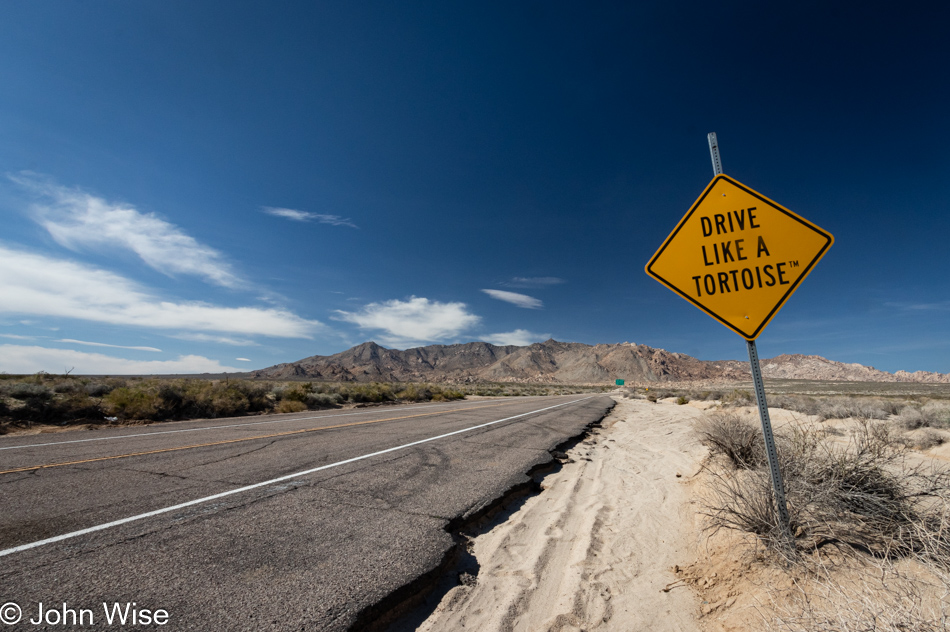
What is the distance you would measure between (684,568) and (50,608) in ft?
15.7

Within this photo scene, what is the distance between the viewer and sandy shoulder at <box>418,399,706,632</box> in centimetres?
281

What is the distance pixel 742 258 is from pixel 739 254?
4 cm

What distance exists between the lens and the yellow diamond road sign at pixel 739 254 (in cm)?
314

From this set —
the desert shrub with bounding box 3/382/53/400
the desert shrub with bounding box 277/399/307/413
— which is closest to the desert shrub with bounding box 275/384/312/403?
the desert shrub with bounding box 277/399/307/413

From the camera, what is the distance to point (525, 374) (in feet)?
519

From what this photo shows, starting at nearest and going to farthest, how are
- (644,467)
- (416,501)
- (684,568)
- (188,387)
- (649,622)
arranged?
(649,622), (684,568), (416,501), (644,467), (188,387)

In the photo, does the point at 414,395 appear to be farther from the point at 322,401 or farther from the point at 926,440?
the point at 926,440

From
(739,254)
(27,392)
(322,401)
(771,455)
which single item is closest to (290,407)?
(322,401)

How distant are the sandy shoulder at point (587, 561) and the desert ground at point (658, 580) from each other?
1cm

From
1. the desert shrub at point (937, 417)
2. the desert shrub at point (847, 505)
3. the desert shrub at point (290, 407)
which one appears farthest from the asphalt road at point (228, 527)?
the desert shrub at point (937, 417)

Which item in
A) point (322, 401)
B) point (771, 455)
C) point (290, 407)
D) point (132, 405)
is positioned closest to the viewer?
point (771, 455)

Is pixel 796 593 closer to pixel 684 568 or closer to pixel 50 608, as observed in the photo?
pixel 684 568

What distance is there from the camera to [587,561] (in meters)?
3.68

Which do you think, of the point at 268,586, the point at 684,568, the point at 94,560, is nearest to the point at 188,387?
the point at 94,560
